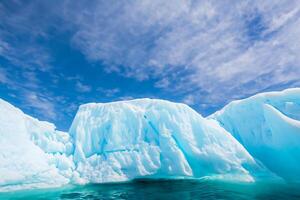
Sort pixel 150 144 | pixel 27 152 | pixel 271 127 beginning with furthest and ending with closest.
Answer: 1. pixel 271 127
2. pixel 150 144
3. pixel 27 152

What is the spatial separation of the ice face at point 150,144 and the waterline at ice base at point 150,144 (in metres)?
0.06

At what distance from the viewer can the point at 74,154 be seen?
1656 centimetres

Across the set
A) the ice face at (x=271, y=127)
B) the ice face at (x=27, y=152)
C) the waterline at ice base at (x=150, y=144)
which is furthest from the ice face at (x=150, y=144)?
the ice face at (x=271, y=127)

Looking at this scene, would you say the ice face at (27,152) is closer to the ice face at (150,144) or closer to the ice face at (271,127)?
the ice face at (150,144)

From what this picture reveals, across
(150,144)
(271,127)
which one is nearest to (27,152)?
(150,144)

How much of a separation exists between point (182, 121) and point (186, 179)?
4.60 m

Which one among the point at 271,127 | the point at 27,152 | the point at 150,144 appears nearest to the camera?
the point at 27,152

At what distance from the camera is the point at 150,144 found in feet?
54.4

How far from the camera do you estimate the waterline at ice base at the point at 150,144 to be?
14055 mm

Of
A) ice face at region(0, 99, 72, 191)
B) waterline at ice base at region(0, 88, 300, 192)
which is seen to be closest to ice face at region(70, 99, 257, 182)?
waterline at ice base at region(0, 88, 300, 192)

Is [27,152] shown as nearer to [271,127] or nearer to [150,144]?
[150,144]

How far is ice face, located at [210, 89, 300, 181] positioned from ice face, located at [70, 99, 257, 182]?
9.01 feet

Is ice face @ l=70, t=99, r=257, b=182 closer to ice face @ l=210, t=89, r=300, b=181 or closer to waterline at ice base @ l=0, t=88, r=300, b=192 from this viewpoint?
waterline at ice base @ l=0, t=88, r=300, b=192

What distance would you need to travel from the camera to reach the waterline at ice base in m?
14.1
